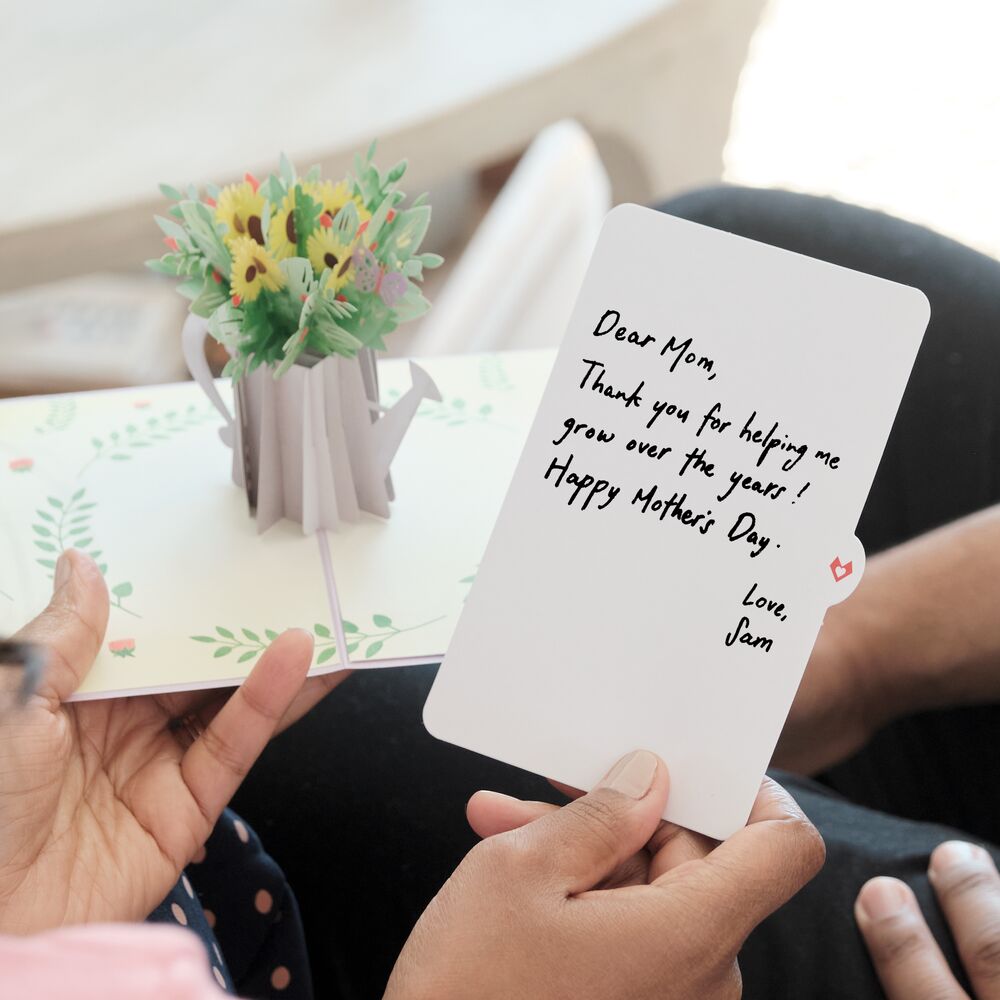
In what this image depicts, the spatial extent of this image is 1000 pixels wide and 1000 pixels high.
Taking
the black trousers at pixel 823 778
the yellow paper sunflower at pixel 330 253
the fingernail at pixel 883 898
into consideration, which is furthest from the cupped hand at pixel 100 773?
the fingernail at pixel 883 898

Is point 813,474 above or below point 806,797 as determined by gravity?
above

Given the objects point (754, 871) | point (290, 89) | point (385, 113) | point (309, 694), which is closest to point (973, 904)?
point (754, 871)

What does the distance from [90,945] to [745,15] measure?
149 cm

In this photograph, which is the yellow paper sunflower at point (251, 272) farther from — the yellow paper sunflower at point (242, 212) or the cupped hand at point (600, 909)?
the cupped hand at point (600, 909)

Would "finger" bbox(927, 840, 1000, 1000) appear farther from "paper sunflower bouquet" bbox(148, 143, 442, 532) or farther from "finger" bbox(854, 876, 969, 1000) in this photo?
"paper sunflower bouquet" bbox(148, 143, 442, 532)

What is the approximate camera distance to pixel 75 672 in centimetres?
62

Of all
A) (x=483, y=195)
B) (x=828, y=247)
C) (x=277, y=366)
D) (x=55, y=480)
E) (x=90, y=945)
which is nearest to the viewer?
(x=90, y=945)

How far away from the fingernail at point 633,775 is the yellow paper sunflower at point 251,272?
0.36 metres

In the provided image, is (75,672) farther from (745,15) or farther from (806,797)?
(745,15)

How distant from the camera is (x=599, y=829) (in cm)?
52

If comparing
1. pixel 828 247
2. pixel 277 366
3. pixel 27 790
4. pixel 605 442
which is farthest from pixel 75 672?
pixel 828 247

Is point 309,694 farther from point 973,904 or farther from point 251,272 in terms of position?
point 973,904

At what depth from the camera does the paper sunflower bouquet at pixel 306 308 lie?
669 mm

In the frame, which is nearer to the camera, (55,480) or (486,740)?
(486,740)
